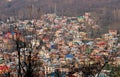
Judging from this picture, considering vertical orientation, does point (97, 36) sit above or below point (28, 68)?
below

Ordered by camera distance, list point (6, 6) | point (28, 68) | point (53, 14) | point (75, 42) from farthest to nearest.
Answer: point (6, 6)
point (53, 14)
point (75, 42)
point (28, 68)

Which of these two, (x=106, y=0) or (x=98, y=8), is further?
(x=106, y=0)

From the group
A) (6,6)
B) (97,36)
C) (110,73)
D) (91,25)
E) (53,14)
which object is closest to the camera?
(110,73)

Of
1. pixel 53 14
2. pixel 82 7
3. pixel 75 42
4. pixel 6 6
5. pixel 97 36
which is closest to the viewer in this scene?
pixel 75 42

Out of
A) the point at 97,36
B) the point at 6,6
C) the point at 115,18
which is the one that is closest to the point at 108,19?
the point at 115,18

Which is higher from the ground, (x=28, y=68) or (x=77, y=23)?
(x=28, y=68)

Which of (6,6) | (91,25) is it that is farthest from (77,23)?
(6,6)

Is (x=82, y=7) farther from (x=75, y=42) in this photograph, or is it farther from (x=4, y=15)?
(x=75, y=42)

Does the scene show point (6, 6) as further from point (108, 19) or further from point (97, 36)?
point (97, 36)

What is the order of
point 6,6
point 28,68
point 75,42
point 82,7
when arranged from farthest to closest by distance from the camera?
point 6,6
point 82,7
point 75,42
point 28,68
